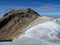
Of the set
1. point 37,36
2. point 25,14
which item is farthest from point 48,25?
point 25,14

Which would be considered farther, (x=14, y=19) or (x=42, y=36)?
(x=14, y=19)

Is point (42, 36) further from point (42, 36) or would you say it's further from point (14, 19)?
point (14, 19)

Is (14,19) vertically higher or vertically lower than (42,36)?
lower

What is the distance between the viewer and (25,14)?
27.5ft

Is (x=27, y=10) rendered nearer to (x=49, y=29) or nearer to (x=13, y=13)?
(x=13, y=13)

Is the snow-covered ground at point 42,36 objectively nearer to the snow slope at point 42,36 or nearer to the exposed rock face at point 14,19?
the snow slope at point 42,36

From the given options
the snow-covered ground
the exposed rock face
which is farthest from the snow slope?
the exposed rock face

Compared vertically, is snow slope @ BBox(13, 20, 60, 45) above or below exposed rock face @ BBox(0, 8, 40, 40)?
above

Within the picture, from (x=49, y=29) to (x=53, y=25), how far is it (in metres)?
0.19

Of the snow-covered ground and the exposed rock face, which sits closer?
the snow-covered ground

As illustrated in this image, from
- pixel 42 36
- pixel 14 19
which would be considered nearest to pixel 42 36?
pixel 42 36

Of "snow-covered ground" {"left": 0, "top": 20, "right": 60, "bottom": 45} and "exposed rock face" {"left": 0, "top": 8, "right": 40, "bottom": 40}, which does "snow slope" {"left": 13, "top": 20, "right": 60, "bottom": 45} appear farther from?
"exposed rock face" {"left": 0, "top": 8, "right": 40, "bottom": 40}

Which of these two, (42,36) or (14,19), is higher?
(42,36)

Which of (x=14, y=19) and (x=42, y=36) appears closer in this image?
(x=42, y=36)
